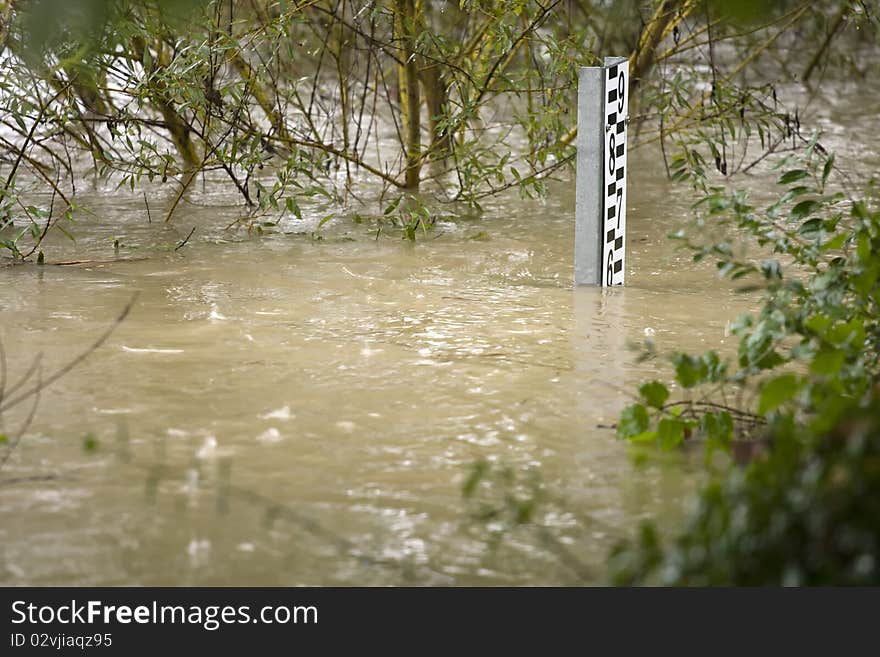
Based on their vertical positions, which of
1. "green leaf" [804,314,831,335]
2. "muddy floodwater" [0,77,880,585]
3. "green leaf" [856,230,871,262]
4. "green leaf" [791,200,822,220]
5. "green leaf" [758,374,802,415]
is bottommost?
"muddy floodwater" [0,77,880,585]

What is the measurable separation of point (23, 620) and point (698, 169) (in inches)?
179

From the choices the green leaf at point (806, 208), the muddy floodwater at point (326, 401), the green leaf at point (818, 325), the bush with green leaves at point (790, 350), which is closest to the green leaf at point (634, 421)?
the bush with green leaves at point (790, 350)

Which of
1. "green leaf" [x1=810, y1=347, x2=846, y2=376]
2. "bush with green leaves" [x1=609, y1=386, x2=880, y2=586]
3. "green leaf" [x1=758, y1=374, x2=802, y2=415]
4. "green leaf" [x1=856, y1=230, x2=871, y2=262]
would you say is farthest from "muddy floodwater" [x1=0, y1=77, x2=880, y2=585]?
"bush with green leaves" [x1=609, y1=386, x2=880, y2=586]

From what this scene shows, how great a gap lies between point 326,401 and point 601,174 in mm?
2324

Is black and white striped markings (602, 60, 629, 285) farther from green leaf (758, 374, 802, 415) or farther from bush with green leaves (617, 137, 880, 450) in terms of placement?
green leaf (758, 374, 802, 415)

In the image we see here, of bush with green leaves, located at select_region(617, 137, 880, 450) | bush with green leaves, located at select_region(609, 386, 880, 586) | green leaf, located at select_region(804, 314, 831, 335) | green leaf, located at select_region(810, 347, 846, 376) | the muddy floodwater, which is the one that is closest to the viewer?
bush with green leaves, located at select_region(609, 386, 880, 586)

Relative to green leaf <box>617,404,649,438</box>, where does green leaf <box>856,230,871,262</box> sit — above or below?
above

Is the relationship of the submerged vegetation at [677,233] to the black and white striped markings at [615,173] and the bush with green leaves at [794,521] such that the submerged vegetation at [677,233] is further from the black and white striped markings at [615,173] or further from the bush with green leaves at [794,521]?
the black and white striped markings at [615,173]

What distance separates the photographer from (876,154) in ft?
29.9

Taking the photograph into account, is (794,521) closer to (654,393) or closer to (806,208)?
(654,393)

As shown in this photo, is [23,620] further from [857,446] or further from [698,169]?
[698,169]

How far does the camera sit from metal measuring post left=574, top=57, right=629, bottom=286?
5660 millimetres

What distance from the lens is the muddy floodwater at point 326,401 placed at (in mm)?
2824

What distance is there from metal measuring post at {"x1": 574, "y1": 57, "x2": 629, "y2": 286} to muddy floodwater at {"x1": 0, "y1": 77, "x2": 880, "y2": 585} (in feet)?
0.51
